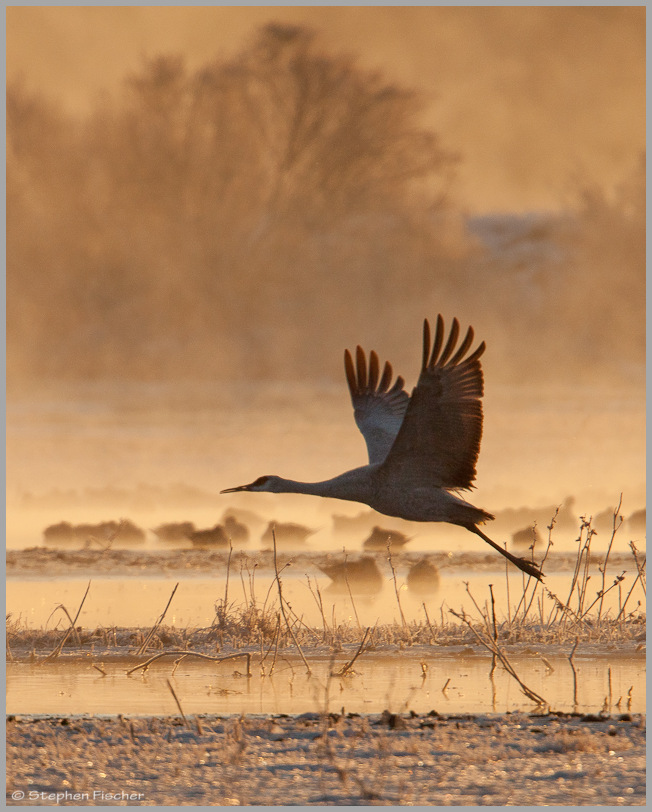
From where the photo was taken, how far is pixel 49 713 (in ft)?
33.6

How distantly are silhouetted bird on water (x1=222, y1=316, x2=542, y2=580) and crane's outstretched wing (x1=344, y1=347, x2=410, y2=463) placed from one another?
0.59 ft

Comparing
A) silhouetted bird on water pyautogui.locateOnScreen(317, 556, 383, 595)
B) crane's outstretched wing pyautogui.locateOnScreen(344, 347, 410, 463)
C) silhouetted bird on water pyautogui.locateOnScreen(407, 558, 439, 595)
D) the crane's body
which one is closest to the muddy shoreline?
the crane's body

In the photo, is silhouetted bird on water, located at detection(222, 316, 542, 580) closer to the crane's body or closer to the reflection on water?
the crane's body

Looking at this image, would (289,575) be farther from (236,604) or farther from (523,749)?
(523,749)

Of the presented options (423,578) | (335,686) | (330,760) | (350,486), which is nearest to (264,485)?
(350,486)

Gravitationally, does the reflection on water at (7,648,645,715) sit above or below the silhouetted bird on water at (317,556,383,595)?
below

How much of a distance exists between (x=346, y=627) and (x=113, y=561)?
1621 cm

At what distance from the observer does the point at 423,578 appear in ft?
80.6

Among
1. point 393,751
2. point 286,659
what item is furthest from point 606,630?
point 393,751

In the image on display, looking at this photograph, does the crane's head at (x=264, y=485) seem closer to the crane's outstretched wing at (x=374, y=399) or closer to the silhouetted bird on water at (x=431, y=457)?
the silhouetted bird on water at (x=431, y=457)

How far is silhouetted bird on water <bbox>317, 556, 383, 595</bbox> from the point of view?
2483 cm

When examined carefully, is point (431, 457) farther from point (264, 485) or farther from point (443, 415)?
point (264, 485)

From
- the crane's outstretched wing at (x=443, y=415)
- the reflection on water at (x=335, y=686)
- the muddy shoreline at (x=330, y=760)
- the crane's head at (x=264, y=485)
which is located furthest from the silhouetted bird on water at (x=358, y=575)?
the muddy shoreline at (x=330, y=760)

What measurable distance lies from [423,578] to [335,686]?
13.2 meters
